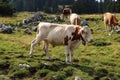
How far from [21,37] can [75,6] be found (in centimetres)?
6965

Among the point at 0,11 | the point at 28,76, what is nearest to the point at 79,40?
the point at 28,76

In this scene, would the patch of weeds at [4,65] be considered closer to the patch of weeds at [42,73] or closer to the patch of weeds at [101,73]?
the patch of weeds at [42,73]

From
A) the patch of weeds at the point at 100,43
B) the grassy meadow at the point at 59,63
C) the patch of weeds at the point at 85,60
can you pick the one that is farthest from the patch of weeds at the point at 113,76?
the patch of weeds at the point at 100,43

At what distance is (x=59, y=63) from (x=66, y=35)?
1794mm

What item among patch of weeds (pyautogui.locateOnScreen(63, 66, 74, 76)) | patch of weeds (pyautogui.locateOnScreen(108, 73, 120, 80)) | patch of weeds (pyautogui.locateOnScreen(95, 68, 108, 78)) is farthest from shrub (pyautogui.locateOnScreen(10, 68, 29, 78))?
patch of weeds (pyautogui.locateOnScreen(108, 73, 120, 80))

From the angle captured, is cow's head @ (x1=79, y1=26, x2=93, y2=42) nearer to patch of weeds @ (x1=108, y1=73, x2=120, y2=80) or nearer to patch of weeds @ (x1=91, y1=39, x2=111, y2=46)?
patch of weeds @ (x1=108, y1=73, x2=120, y2=80)

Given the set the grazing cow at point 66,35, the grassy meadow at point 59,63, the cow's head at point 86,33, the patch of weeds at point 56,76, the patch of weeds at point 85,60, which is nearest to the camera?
the patch of weeds at point 56,76

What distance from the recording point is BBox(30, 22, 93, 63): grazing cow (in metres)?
20.8

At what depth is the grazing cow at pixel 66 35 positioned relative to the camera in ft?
68.2

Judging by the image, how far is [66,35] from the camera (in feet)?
68.9

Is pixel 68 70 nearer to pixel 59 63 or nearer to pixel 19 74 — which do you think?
pixel 59 63

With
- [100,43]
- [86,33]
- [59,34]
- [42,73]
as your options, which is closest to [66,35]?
[59,34]

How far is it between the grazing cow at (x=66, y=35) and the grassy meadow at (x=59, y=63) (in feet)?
3.95

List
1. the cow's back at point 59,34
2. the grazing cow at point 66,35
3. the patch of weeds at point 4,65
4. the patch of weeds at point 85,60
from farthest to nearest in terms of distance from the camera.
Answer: the patch of weeds at point 85,60 < the cow's back at point 59,34 < the grazing cow at point 66,35 < the patch of weeds at point 4,65
